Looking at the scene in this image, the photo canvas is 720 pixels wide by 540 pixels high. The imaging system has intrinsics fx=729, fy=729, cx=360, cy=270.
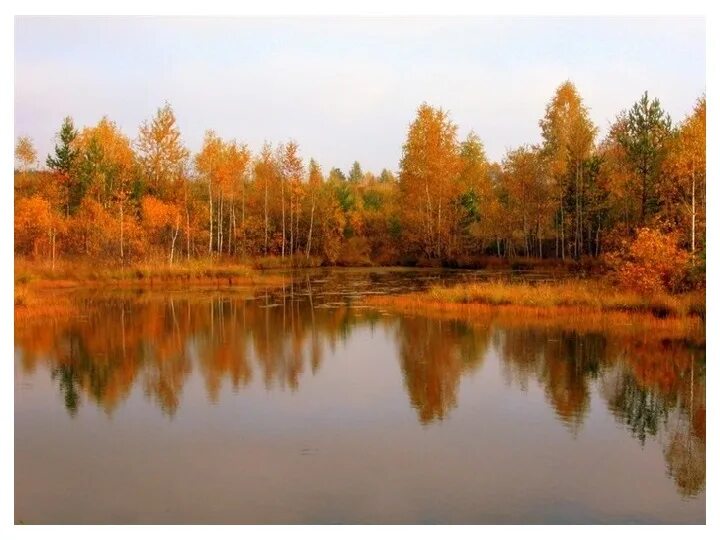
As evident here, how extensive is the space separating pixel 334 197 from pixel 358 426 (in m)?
32.8

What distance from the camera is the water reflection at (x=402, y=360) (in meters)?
11.0

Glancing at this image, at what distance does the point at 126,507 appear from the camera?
8.01 m

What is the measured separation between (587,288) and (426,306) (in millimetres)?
4702

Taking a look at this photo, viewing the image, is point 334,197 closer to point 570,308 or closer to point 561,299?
point 561,299

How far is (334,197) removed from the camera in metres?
42.5

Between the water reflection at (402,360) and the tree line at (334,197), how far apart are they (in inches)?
441

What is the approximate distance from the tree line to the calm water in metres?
13.4

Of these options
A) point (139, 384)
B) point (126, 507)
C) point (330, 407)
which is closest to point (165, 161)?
point (139, 384)

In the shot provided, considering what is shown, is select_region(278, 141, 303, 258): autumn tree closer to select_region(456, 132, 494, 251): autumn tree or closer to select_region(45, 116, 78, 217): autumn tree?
select_region(456, 132, 494, 251): autumn tree

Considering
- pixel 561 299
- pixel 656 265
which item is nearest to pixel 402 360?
pixel 561 299

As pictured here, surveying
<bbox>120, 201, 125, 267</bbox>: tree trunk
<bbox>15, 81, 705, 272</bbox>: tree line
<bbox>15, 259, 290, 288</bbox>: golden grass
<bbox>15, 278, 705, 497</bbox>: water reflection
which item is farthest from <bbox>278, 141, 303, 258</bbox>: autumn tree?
<bbox>15, 278, 705, 497</bbox>: water reflection

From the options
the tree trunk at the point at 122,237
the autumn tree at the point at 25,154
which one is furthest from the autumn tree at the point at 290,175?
the autumn tree at the point at 25,154

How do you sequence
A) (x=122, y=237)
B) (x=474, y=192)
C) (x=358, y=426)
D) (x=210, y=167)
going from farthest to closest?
1. (x=474, y=192)
2. (x=210, y=167)
3. (x=122, y=237)
4. (x=358, y=426)
